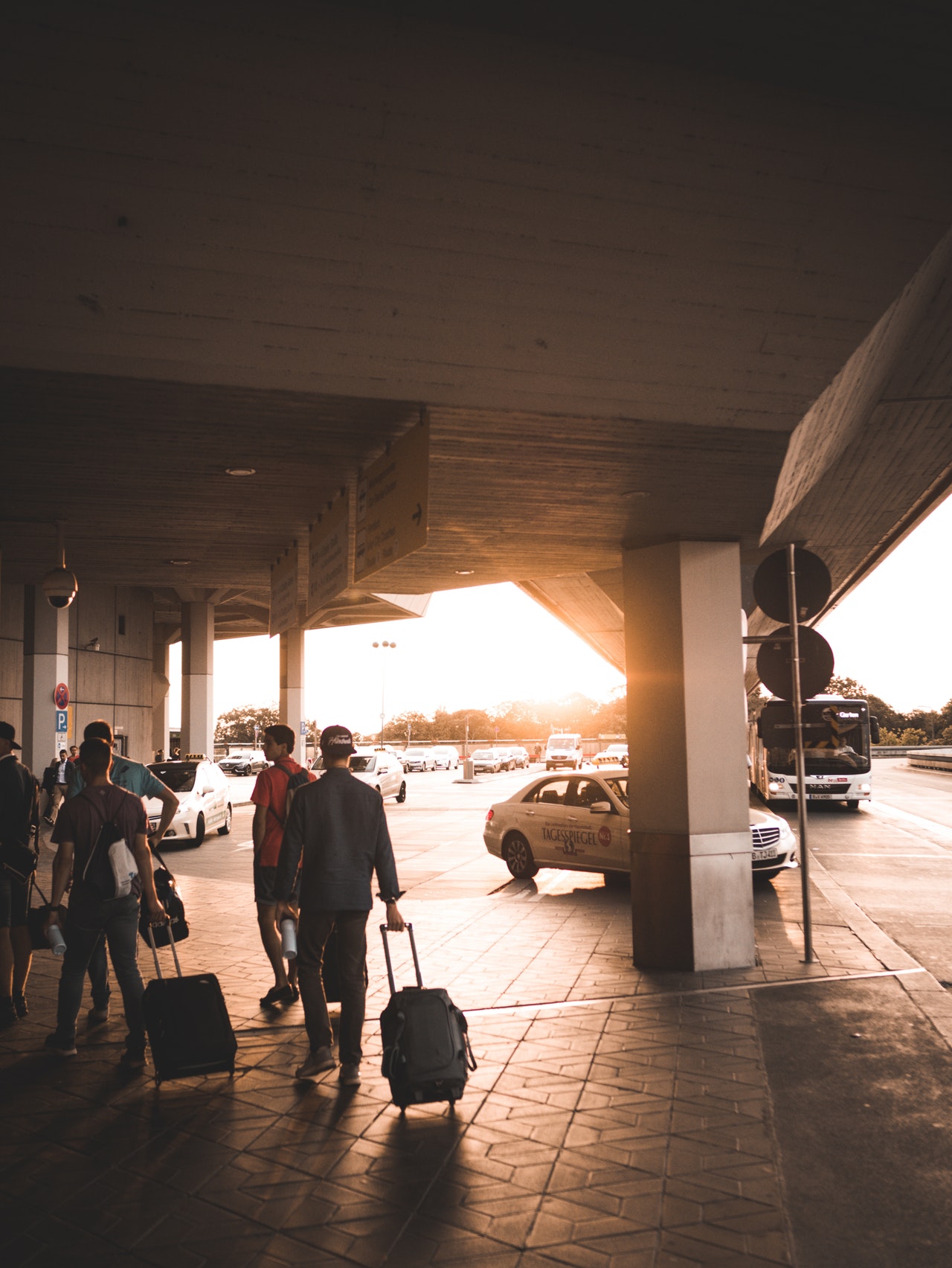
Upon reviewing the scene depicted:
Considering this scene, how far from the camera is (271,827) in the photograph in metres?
6.94

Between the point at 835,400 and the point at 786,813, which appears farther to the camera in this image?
the point at 786,813

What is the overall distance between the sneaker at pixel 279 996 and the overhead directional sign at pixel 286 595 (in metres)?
3.98

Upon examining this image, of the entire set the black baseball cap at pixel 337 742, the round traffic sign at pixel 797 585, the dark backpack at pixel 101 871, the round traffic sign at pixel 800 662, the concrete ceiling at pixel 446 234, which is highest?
the concrete ceiling at pixel 446 234

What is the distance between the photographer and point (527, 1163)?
4312 millimetres

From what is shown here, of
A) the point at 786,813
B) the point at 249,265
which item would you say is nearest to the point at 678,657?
the point at 249,265

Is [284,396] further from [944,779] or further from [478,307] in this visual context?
[944,779]

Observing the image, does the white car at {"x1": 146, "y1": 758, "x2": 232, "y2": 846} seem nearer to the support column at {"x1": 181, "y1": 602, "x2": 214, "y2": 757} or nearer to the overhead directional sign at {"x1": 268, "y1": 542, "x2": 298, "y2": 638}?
the overhead directional sign at {"x1": 268, "y1": 542, "x2": 298, "y2": 638}

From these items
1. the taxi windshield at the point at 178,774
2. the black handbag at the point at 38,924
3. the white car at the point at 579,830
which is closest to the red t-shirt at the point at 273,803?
the black handbag at the point at 38,924

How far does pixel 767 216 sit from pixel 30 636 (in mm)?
18782

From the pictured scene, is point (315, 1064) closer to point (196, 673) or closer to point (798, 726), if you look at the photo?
point (798, 726)

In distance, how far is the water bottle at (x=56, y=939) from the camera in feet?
18.2

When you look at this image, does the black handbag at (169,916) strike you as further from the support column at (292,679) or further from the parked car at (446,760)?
the parked car at (446,760)

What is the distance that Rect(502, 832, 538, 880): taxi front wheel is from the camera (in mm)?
13930

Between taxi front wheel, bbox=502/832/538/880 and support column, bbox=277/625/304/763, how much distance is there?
2033cm
